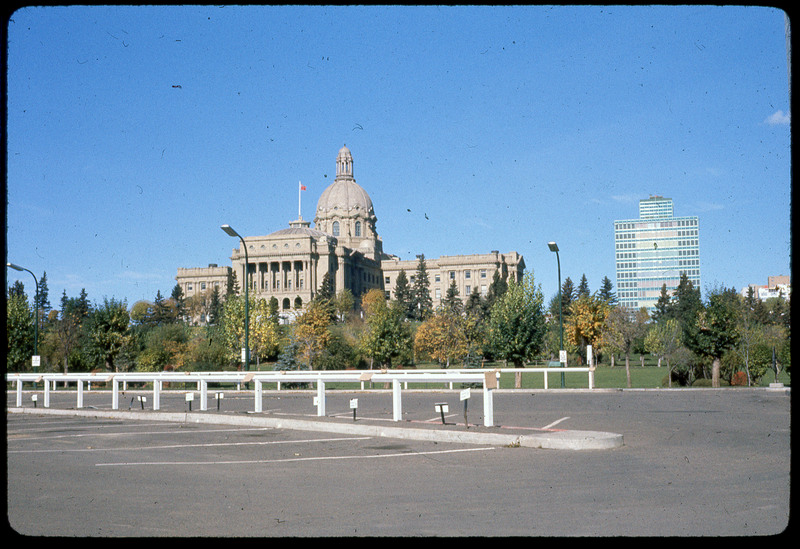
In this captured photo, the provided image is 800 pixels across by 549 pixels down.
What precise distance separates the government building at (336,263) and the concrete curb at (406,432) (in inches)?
4516

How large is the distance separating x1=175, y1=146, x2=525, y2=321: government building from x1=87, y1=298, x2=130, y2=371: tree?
77699 millimetres

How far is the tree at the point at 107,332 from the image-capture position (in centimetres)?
5306

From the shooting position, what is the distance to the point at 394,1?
4.64m

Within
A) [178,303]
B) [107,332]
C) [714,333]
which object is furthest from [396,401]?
[178,303]

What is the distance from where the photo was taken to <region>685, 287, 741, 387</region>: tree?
126 ft

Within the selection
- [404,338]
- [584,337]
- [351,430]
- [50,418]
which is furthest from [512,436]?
[404,338]

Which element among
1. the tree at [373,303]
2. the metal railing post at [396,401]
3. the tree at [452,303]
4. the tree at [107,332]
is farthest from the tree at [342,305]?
the metal railing post at [396,401]

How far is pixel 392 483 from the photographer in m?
8.59

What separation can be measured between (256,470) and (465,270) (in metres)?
165

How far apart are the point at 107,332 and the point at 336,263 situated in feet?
355

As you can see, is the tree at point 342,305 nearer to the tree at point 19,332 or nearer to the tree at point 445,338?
the tree at point 445,338

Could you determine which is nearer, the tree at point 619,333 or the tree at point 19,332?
the tree at point 619,333

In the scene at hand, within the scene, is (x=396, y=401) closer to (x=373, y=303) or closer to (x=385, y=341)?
(x=385, y=341)

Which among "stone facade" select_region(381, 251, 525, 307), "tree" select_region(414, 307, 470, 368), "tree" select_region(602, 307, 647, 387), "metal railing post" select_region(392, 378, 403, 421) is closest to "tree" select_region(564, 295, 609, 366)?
"tree" select_region(602, 307, 647, 387)
